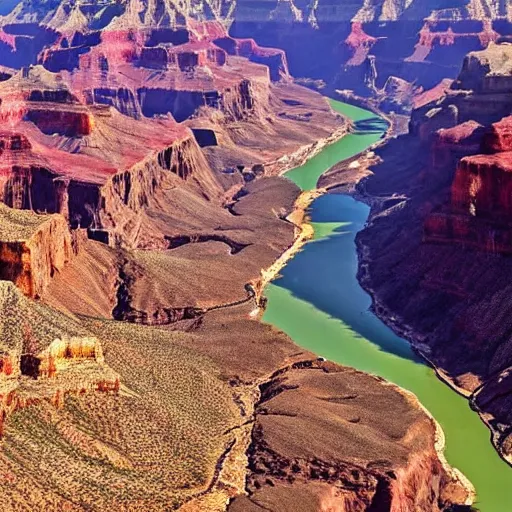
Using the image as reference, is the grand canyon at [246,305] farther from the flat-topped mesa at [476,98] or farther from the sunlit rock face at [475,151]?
the flat-topped mesa at [476,98]

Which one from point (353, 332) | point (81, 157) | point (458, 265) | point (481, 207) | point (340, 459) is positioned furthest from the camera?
point (81, 157)

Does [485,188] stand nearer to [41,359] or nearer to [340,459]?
[340,459]

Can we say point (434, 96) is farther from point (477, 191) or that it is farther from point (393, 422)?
point (393, 422)

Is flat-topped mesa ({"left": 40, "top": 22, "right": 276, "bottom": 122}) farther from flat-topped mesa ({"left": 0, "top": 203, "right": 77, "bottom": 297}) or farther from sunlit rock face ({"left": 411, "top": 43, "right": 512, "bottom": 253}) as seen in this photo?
flat-topped mesa ({"left": 0, "top": 203, "right": 77, "bottom": 297})

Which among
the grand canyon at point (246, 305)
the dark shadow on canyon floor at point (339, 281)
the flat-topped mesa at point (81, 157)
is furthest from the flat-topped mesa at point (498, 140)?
the flat-topped mesa at point (81, 157)

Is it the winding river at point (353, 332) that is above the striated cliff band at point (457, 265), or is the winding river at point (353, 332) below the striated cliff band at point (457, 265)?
below

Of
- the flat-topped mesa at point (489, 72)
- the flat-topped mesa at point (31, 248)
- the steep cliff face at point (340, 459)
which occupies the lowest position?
the steep cliff face at point (340, 459)

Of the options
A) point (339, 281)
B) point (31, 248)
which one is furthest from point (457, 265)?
point (31, 248)

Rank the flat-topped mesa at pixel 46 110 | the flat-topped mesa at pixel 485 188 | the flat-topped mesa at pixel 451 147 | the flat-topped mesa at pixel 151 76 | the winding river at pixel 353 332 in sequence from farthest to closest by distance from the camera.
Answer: the flat-topped mesa at pixel 151 76 → the flat-topped mesa at pixel 46 110 → the flat-topped mesa at pixel 451 147 → the flat-topped mesa at pixel 485 188 → the winding river at pixel 353 332
